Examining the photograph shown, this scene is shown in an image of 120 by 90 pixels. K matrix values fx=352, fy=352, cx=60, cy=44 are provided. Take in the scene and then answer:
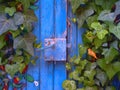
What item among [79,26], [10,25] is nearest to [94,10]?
[79,26]

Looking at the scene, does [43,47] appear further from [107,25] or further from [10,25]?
[107,25]

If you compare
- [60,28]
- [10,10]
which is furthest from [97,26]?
[10,10]

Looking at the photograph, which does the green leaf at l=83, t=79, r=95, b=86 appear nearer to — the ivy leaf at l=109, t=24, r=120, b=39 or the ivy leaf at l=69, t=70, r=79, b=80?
the ivy leaf at l=69, t=70, r=79, b=80

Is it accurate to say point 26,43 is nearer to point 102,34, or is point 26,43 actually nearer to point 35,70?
point 35,70

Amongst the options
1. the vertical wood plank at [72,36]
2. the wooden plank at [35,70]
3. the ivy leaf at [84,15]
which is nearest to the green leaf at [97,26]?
the ivy leaf at [84,15]

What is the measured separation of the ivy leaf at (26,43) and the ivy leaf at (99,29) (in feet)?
1.66

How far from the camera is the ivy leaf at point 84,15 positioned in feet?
9.00

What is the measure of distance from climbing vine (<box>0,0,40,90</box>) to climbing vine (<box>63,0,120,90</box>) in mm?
337

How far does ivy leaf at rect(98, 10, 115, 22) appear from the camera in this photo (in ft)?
8.54

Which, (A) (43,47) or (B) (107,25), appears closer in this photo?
(B) (107,25)

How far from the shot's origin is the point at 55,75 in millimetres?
2904

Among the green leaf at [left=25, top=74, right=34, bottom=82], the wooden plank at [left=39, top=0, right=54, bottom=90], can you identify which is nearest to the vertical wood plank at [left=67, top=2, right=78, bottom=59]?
the wooden plank at [left=39, top=0, right=54, bottom=90]

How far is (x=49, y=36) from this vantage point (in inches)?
113

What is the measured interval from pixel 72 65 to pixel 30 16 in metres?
0.52
